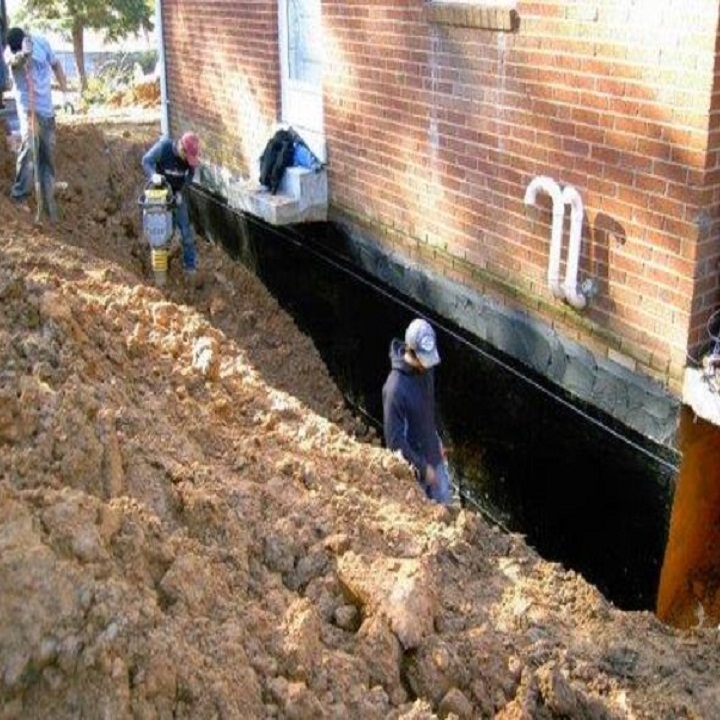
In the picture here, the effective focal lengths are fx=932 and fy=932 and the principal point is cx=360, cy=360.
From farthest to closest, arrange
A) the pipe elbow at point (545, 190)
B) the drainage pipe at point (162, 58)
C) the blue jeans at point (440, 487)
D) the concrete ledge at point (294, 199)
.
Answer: the drainage pipe at point (162, 58) → the concrete ledge at point (294, 199) → the blue jeans at point (440, 487) → the pipe elbow at point (545, 190)

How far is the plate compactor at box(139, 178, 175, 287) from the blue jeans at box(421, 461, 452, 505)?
→ 4331 millimetres

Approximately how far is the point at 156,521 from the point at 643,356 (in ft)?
9.72

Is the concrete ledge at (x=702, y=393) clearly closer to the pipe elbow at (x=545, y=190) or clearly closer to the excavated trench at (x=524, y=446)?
the excavated trench at (x=524, y=446)

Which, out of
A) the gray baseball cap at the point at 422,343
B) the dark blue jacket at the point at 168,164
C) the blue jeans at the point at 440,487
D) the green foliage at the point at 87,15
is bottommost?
the blue jeans at the point at 440,487

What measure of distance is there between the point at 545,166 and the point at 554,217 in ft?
1.19

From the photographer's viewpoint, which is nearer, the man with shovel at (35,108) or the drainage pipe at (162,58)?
the man with shovel at (35,108)

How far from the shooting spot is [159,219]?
9.18 metres

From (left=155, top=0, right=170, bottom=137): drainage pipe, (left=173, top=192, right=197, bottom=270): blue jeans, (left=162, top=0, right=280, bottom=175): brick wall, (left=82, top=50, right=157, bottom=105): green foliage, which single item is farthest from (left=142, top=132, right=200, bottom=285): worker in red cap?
(left=82, top=50, right=157, bottom=105): green foliage

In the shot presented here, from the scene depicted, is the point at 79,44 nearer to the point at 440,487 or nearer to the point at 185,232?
the point at 185,232

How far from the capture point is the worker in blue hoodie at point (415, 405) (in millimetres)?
5793

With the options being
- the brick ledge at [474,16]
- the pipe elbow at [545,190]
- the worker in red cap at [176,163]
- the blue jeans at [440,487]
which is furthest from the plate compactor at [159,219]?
the pipe elbow at [545,190]

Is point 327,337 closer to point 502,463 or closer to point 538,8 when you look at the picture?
point 502,463

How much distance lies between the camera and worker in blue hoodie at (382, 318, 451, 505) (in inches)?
228

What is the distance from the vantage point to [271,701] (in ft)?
10.2
